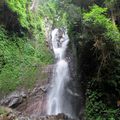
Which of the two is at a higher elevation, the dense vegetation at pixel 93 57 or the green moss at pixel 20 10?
the green moss at pixel 20 10

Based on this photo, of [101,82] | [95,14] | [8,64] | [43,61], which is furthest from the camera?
[43,61]

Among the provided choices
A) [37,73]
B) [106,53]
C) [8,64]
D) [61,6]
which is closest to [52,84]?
[37,73]

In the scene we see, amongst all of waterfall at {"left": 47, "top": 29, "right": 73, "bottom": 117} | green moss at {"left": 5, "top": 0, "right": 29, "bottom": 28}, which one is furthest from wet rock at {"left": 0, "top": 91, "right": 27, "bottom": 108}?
green moss at {"left": 5, "top": 0, "right": 29, "bottom": 28}

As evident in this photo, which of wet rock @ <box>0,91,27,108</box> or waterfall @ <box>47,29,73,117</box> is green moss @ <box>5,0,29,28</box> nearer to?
waterfall @ <box>47,29,73,117</box>

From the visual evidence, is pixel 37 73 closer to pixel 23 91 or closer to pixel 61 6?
pixel 23 91

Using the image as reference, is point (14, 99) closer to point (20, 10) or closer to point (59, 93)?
point (59, 93)

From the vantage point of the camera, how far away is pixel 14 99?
12797 mm

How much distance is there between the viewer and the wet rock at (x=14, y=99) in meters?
12.6

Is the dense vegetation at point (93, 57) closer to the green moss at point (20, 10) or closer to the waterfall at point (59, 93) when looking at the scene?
the green moss at point (20, 10)

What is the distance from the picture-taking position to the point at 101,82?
984 cm

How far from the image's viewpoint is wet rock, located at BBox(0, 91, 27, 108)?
12.6 m

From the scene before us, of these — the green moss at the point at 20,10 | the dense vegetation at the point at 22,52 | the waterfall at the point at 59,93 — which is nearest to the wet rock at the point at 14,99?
the dense vegetation at the point at 22,52

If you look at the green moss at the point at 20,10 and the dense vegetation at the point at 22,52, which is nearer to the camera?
the dense vegetation at the point at 22,52

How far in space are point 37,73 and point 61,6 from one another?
5.05 meters
